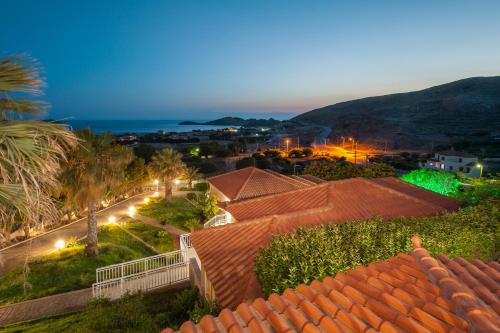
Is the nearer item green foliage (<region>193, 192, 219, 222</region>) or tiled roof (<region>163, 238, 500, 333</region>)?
tiled roof (<region>163, 238, 500, 333</region>)

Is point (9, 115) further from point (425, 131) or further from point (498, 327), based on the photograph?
point (425, 131)

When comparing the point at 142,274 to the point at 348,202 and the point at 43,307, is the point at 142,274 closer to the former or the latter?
the point at 43,307

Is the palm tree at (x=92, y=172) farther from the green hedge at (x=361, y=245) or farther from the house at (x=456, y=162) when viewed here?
the house at (x=456, y=162)

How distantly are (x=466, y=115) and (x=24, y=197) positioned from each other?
15091 centimetres

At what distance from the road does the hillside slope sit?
3973 inches

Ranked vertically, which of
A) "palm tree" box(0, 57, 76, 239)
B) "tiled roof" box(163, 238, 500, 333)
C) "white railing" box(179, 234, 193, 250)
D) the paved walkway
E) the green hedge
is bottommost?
the paved walkway

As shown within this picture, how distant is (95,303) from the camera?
10.4 metres

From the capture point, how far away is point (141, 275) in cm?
1312

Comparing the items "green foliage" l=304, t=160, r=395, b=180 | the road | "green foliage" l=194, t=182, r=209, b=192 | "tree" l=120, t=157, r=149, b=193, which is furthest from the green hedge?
"green foliage" l=194, t=182, r=209, b=192

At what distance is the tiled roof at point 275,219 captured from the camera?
815 cm

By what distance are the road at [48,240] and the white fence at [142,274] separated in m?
3.56

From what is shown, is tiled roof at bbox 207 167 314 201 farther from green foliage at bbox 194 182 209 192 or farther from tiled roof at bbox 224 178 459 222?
green foliage at bbox 194 182 209 192

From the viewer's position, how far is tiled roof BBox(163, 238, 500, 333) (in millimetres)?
2916

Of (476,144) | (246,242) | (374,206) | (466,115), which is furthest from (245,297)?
(466,115)
